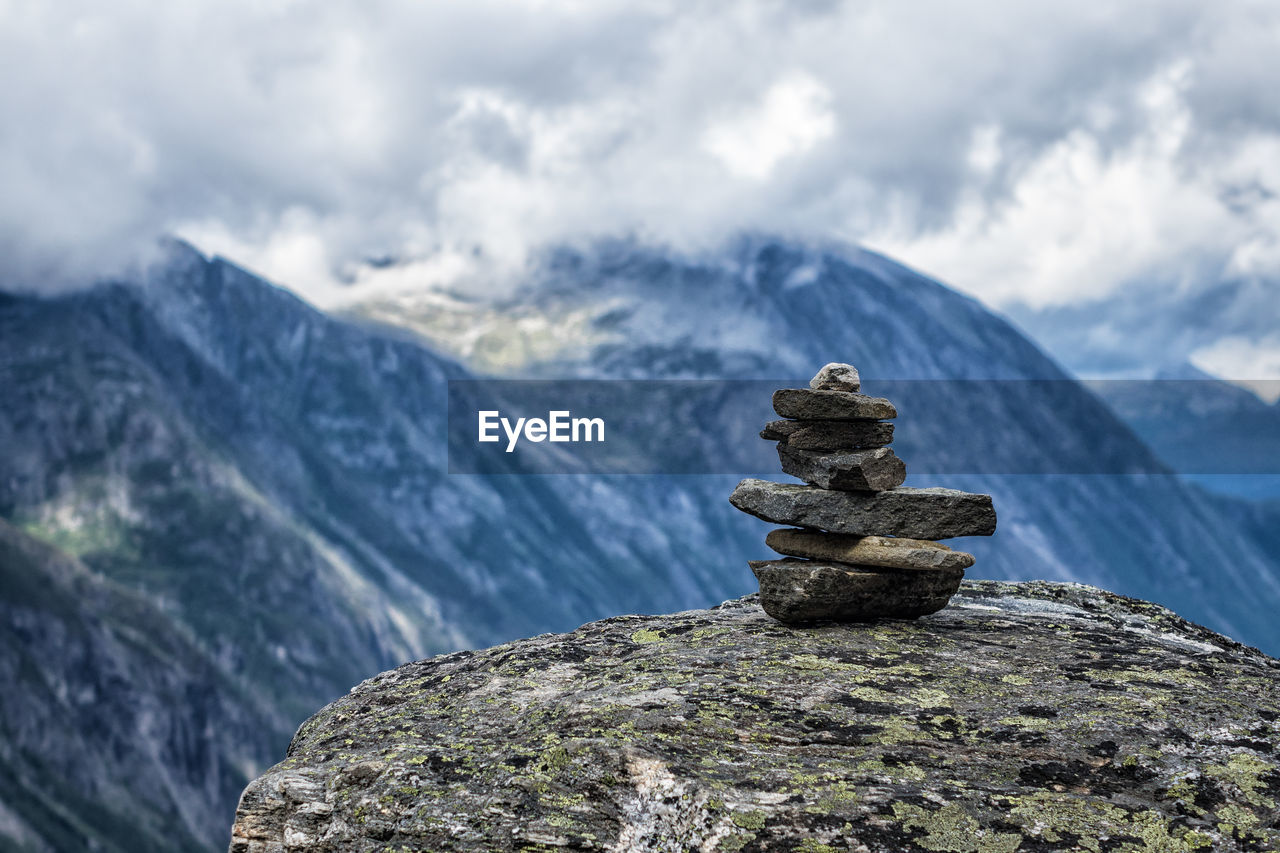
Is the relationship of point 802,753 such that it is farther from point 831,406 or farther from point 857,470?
point 831,406

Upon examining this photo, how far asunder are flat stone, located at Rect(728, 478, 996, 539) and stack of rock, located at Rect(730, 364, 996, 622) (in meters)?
0.02

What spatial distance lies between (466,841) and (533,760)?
57.2 inches

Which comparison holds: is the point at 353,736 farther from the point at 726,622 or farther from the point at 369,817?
the point at 726,622

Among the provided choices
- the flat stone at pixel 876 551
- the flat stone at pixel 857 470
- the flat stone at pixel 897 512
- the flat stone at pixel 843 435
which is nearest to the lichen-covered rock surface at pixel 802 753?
the flat stone at pixel 876 551

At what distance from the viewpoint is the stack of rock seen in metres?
20.2

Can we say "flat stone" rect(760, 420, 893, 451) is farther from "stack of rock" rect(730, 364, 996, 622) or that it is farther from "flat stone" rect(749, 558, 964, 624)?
"flat stone" rect(749, 558, 964, 624)

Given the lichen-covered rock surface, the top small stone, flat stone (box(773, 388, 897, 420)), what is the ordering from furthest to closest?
the top small stone, flat stone (box(773, 388, 897, 420)), the lichen-covered rock surface

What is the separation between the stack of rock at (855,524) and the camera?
20219 millimetres

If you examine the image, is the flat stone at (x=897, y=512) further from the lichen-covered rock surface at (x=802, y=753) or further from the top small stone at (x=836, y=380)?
the top small stone at (x=836, y=380)

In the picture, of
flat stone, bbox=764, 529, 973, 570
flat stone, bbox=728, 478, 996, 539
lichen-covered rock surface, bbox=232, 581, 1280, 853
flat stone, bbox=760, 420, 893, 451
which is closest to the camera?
lichen-covered rock surface, bbox=232, 581, 1280, 853

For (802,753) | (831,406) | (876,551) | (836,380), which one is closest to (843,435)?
(831,406)

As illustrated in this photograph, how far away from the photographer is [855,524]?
2077 cm

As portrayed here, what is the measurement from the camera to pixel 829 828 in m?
13.0

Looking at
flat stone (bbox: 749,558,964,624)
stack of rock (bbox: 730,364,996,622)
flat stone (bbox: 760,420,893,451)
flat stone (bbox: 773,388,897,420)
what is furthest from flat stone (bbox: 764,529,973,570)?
flat stone (bbox: 773,388,897,420)
